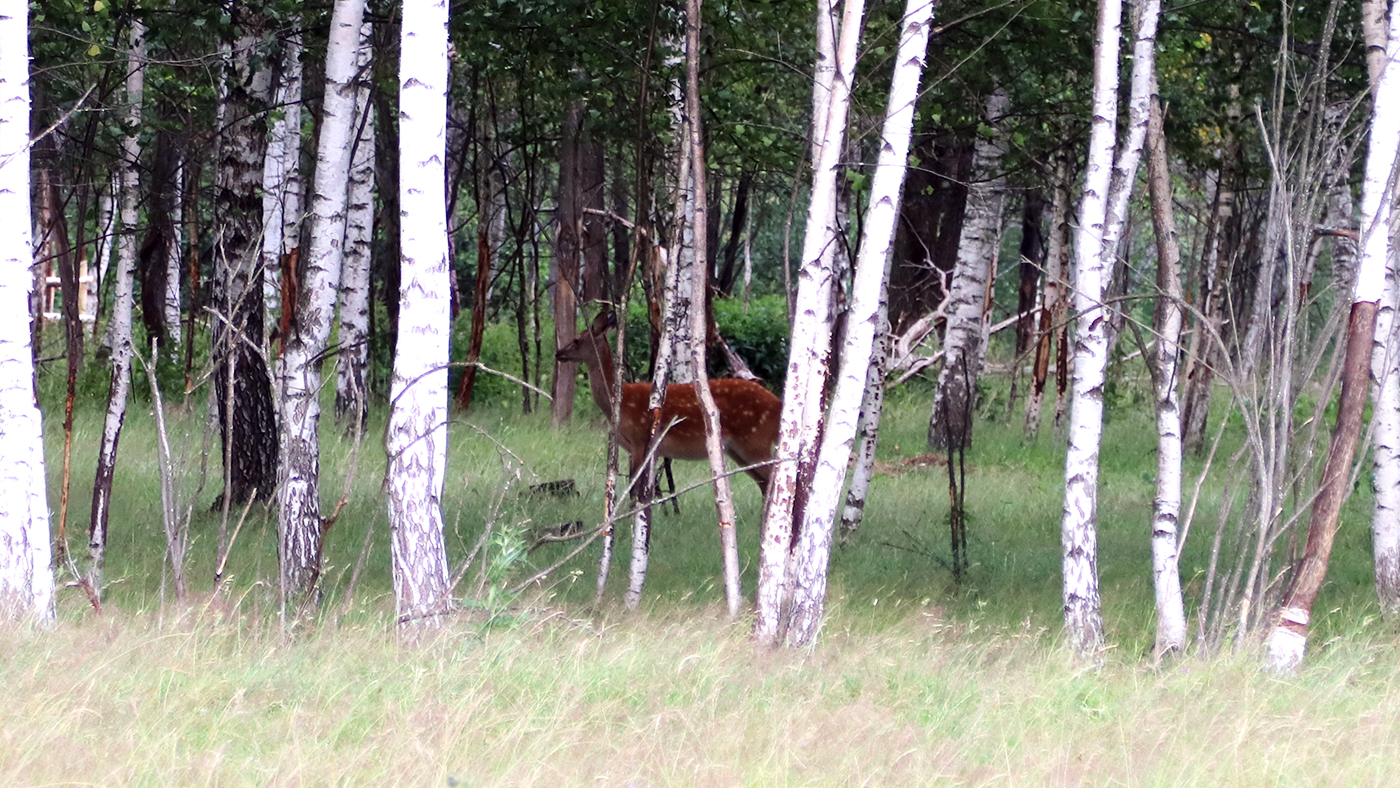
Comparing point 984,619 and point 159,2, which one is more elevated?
point 159,2

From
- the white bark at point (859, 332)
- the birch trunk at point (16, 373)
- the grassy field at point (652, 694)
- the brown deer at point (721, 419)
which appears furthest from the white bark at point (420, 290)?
the brown deer at point (721, 419)

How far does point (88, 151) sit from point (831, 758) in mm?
6777

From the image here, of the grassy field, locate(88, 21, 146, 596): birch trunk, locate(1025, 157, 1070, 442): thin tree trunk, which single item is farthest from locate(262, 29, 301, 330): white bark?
locate(1025, 157, 1070, 442): thin tree trunk

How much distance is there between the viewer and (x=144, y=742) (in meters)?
4.05

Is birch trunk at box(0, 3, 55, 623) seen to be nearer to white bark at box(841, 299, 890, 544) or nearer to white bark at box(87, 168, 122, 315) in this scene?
white bark at box(87, 168, 122, 315)

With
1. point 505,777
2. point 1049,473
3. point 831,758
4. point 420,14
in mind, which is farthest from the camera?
point 1049,473

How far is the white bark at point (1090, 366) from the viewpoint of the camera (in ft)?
21.0

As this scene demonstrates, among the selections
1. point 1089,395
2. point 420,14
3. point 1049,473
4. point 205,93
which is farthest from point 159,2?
point 1049,473

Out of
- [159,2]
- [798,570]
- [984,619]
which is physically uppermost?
[159,2]

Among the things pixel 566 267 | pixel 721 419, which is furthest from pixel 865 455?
pixel 566 267

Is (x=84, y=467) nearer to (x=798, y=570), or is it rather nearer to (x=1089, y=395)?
(x=798, y=570)

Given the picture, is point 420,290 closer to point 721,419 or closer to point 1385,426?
point 721,419

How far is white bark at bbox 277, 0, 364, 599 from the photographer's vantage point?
6.57 meters

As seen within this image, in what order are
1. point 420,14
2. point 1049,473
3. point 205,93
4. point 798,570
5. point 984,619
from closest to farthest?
point 420,14
point 798,570
point 984,619
point 205,93
point 1049,473
